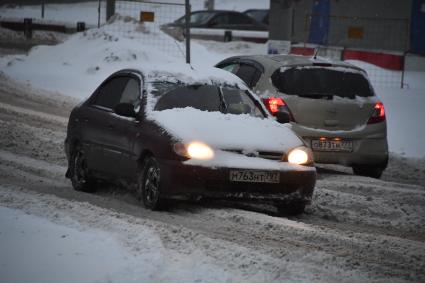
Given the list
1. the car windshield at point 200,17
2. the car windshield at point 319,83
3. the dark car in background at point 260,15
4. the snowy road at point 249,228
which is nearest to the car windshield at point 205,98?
the snowy road at point 249,228

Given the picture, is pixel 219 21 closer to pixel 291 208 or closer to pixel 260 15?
pixel 260 15

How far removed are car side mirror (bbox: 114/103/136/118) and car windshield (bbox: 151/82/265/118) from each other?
0.25m

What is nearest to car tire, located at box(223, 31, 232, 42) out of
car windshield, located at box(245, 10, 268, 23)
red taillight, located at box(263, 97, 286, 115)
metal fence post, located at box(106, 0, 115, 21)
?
metal fence post, located at box(106, 0, 115, 21)

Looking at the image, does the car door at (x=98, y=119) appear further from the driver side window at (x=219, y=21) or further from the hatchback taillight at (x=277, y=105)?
the driver side window at (x=219, y=21)

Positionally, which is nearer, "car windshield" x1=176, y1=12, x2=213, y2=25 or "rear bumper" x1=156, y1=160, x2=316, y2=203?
"rear bumper" x1=156, y1=160, x2=316, y2=203

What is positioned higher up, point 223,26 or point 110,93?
point 110,93

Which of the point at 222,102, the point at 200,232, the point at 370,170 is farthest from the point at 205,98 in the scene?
the point at 370,170

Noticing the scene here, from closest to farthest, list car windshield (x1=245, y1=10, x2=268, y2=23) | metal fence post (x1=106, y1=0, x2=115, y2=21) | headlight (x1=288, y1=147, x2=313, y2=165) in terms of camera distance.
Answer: headlight (x1=288, y1=147, x2=313, y2=165) < metal fence post (x1=106, y1=0, x2=115, y2=21) < car windshield (x1=245, y1=10, x2=268, y2=23)

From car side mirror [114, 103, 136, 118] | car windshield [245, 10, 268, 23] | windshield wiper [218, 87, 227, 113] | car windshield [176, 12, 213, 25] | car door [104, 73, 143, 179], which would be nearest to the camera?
car door [104, 73, 143, 179]

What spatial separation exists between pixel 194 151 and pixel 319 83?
12.6ft

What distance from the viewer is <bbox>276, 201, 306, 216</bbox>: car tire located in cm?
948

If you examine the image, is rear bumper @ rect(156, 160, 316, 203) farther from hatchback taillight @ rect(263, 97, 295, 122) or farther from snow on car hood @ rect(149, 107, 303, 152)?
hatchback taillight @ rect(263, 97, 295, 122)

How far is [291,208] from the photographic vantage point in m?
9.56

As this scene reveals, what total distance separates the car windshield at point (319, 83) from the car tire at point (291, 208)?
283 cm
